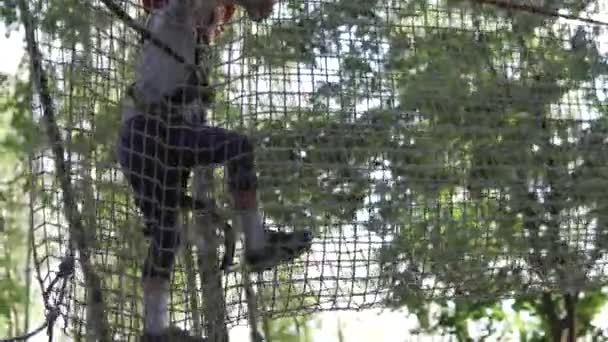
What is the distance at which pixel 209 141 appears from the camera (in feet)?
3.97

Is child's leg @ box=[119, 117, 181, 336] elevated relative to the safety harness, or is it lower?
lower

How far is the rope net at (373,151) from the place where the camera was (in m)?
1.25

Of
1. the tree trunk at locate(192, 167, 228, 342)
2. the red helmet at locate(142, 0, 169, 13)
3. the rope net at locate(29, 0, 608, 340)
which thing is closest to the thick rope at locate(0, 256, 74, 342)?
the rope net at locate(29, 0, 608, 340)

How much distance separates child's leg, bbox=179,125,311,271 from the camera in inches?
47.8

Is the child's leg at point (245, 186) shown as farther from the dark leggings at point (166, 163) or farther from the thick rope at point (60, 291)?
the thick rope at point (60, 291)

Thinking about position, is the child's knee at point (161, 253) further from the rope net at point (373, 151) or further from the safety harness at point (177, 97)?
the safety harness at point (177, 97)

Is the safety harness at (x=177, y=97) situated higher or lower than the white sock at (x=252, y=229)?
higher

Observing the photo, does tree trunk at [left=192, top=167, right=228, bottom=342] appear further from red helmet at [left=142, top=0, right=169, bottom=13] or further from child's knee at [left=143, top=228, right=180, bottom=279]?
red helmet at [left=142, top=0, right=169, bottom=13]

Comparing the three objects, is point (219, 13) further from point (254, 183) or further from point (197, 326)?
point (197, 326)

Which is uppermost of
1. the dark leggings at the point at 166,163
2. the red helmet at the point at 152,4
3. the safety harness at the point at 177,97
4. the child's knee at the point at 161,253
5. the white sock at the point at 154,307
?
the red helmet at the point at 152,4

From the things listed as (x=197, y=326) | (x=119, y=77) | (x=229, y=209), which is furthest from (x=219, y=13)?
(x=197, y=326)

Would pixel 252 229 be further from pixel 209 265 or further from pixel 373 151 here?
pixel 373 151

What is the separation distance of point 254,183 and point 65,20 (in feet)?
1.05

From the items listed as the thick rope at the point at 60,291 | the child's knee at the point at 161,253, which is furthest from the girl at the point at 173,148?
the thick rope at the point at 60,291
